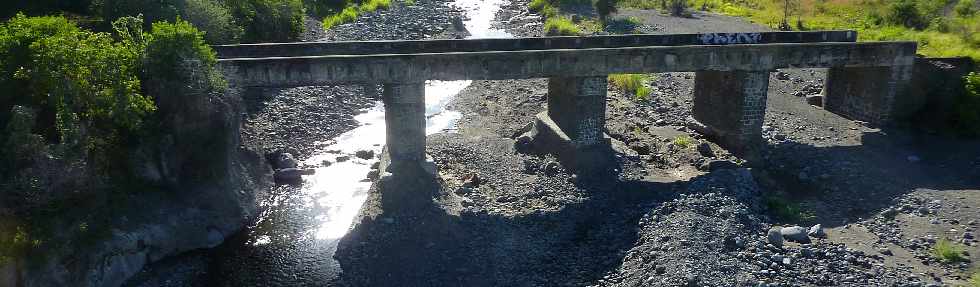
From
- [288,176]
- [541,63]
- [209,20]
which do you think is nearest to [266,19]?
[209,20]

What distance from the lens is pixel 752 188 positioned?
1089 inches

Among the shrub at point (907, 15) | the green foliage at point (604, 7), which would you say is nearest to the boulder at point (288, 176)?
the green foliage at point (604, 7)

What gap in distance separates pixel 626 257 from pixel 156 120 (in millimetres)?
17215

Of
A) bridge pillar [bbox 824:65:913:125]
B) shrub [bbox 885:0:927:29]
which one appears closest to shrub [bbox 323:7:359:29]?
bridge pillar [bbox 824:65:913:125]

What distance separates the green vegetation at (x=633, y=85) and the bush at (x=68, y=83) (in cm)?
2593

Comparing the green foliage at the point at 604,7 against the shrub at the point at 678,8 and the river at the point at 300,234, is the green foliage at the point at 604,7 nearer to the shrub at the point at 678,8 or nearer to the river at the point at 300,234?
the shrub at the point at 678,8

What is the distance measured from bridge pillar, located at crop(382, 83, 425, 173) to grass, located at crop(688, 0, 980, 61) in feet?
87.1

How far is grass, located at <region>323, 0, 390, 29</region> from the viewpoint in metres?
64.7

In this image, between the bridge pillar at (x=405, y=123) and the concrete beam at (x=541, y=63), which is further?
the bridge pillar at (x=405, y=123)

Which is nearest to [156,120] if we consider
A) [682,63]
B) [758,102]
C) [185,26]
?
[185,26]

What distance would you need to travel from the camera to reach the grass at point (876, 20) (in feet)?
131

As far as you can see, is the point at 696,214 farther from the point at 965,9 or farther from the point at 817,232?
the point at 965,9

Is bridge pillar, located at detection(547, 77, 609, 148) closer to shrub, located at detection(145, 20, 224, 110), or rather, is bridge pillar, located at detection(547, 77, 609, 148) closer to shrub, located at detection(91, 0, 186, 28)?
shrub, located at detection(145, 20, 224, 110)

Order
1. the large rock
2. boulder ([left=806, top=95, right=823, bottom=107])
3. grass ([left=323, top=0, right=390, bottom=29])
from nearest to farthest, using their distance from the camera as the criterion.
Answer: the large rock < boulder ([left=806, top=95, right=823, bottom=107]) < grass ([left=323, top=0, right=390, bottom=29])
